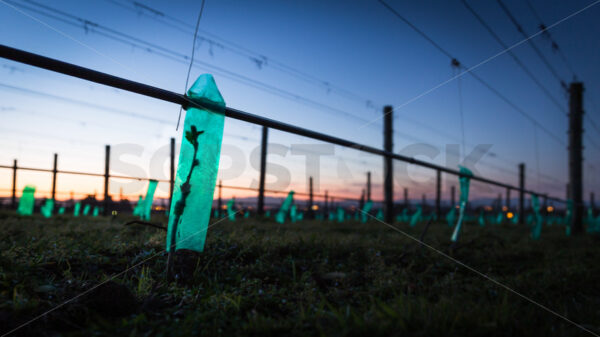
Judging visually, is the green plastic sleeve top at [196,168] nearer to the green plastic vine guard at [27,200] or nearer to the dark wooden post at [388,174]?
the dark wooden post at [388,174]

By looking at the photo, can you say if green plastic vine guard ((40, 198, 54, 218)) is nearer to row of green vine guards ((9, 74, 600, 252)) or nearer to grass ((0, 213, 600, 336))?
grass ((0, 213, 600, 336))

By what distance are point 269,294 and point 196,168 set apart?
957mm

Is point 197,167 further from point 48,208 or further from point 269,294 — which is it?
point 48,208

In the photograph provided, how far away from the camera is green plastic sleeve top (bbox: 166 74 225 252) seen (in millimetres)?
1849

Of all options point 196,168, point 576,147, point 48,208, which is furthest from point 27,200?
point 576,147

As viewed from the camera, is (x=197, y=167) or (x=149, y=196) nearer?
(x=197, y=167)

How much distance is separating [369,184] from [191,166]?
26.2 metres

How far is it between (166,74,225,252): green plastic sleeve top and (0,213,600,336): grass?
34cm

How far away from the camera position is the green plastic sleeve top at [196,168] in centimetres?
185

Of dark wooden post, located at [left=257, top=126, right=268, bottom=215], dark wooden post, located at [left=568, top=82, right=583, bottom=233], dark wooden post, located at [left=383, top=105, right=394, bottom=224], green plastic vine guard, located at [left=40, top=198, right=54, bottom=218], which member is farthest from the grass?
dark wooden post, located at [left=568, top=82, right=583, bottom=233]

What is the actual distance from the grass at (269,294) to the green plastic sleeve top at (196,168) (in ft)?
1.13

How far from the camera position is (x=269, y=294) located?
6.21ft

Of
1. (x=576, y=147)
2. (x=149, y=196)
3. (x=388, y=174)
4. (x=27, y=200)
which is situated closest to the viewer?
(x=149, y=196)

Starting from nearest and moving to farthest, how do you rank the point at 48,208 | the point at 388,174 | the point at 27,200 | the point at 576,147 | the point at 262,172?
the point at 27,200, the point at 48,208, the point at 576,147, the point at 388,174, the point at 262,172
